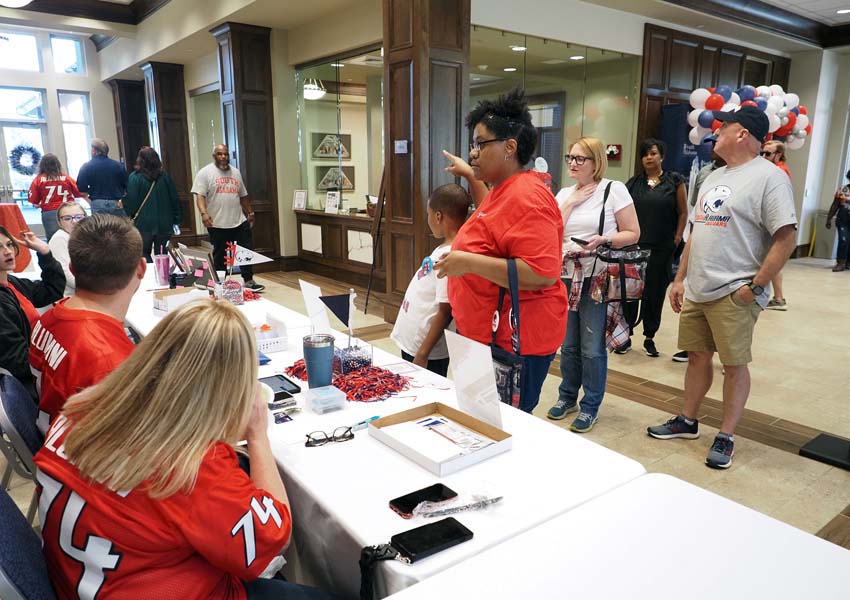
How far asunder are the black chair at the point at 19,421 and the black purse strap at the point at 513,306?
1295 mm

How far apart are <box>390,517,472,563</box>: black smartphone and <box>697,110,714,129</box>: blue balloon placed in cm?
538

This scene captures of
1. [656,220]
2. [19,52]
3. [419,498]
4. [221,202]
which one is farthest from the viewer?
[19,52]

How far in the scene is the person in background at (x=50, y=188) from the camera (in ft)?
20.6

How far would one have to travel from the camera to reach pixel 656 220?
427 cm

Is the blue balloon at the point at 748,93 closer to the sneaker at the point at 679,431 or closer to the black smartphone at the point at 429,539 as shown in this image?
the sneaker at the point at 679,431

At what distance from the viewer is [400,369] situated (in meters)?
1.89

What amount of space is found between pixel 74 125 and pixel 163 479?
1269cm

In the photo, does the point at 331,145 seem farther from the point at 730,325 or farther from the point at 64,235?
the point at 730,325

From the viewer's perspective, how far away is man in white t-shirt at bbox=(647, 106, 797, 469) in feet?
7.84

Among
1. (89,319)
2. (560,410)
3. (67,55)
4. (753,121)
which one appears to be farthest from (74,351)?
(67,55)

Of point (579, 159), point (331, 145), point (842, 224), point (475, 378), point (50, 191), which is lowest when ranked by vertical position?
point (842, 224)

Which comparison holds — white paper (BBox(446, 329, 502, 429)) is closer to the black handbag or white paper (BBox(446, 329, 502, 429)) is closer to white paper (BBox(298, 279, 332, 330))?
the black handbag

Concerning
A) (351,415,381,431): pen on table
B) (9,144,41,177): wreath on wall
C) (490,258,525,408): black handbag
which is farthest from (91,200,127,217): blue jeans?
(351,415,381,431): pen on table

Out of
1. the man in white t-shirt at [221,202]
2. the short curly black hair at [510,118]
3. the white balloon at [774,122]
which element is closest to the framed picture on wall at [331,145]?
the man in white t-shirt at [221,202]
